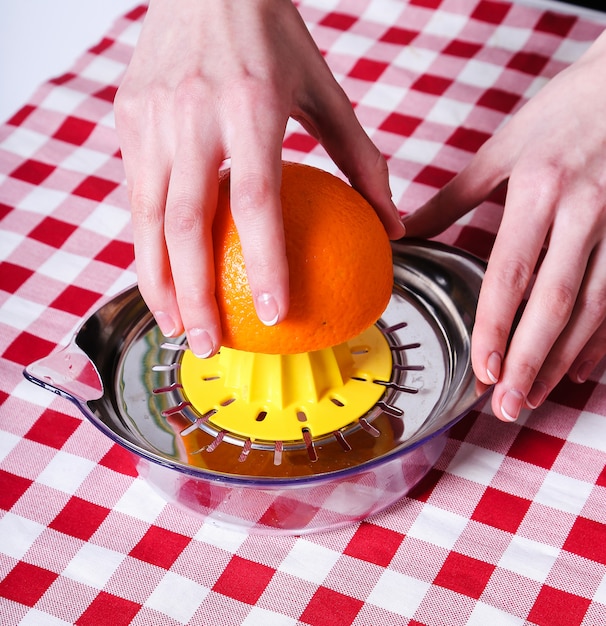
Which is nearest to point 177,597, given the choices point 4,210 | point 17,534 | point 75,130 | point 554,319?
point 17,534

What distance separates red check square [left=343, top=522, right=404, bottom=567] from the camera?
78 centimetres

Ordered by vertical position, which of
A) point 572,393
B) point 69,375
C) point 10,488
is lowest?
point 572,393

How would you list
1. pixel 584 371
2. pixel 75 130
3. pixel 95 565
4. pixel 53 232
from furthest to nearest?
pixel 75 130 → pixel 53 232 → pixel 584 371 → pixel 95 565

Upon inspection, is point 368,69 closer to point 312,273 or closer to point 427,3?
point 427,3

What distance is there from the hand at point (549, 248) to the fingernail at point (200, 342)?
0.23 m

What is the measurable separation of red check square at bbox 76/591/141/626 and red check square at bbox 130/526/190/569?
4cm

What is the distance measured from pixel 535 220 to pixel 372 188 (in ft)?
0.49

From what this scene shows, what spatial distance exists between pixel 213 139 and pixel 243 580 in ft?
1.20

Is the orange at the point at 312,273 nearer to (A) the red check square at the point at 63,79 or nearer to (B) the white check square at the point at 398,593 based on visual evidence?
(B) the white check square at the point at 398,593

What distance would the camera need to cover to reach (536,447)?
34.1 inches

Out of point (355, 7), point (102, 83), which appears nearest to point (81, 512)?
point (102, 83)

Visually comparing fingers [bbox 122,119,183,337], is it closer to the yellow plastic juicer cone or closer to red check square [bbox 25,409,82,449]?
the yellow plastic juicer cone

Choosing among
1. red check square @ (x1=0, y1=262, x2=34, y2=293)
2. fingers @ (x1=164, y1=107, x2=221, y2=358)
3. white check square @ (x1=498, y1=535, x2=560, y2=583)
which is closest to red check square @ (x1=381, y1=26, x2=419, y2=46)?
red check square @ (x1=0, y1=262, x2=34, y2=293)

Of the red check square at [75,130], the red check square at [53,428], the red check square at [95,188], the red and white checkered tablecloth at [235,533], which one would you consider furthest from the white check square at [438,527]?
the red check square at [75,130]
